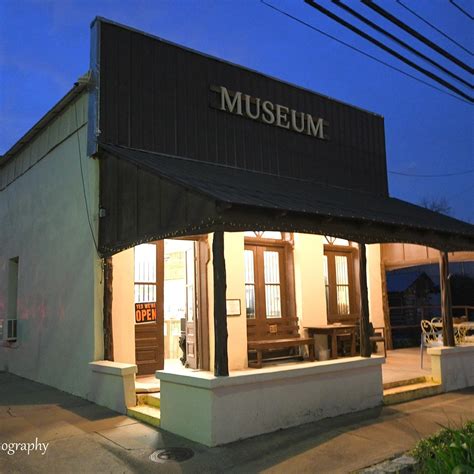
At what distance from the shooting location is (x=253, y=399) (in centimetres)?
619

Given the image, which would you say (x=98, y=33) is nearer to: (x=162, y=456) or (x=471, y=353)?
(x=162, y=456)

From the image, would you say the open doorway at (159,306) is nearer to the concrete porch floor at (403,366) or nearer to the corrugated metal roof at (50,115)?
the corrugated metal roof at (50,115)

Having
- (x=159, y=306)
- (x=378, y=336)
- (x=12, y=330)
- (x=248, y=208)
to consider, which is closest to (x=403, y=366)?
(x=378, y=336)

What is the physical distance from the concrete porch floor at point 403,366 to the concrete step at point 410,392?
25cm

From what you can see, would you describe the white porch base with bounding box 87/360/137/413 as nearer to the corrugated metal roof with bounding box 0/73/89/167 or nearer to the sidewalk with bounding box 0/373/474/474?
the sidewalk with bounding box 0/373/474/474

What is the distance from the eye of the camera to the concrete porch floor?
9234mm

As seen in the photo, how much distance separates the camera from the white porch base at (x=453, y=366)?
9.09 m

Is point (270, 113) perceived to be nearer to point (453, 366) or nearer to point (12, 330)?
point (453, 366)

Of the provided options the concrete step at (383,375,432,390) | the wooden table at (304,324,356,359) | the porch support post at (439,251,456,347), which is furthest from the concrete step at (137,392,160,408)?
the porch support post at (439,251,456,347)

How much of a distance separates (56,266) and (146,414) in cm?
403

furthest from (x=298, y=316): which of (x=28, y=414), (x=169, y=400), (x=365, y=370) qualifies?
(x=28, y=414)

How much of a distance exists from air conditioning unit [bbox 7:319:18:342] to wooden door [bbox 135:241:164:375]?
3.96 meters

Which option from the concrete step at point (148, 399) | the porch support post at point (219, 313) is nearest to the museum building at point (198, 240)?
the porch support post at point (219, 313)

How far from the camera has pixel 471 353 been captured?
9.69m
